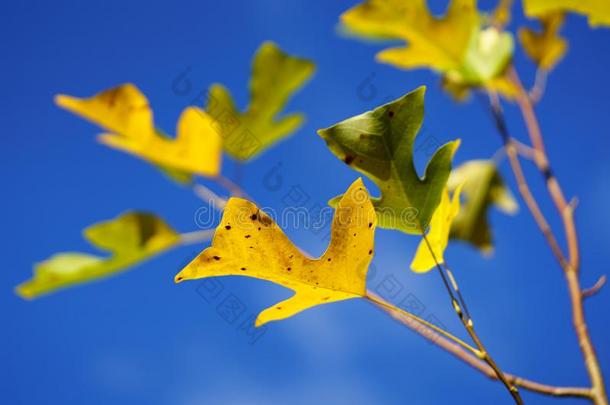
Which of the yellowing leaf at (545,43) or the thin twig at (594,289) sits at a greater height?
the yellowing leaf at (545,43)

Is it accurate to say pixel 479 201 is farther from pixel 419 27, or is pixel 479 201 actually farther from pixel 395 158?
pixel 395 158

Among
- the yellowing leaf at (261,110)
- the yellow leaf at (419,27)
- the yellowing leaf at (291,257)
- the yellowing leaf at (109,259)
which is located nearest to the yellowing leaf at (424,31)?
the yellow leaf at (419,27)

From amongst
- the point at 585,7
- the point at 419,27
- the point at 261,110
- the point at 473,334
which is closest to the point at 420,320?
the point at 473,334

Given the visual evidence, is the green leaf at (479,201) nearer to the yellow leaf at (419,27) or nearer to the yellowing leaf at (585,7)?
the yellow leaf at (419,27)

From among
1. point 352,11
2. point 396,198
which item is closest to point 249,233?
point 396,198

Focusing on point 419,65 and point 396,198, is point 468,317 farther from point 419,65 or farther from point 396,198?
point 419,65
